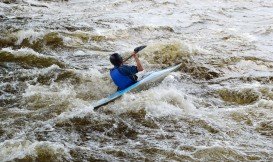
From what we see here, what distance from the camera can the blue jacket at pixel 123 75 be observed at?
24.0 feet

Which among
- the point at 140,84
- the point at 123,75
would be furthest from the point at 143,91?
the point at 123,75

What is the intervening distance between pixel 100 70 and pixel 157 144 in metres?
3.65

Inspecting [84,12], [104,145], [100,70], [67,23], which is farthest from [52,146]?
[84,12]

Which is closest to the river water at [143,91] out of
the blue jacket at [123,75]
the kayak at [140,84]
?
the kayak at [140,84]

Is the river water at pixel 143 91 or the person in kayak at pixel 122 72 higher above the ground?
the person in kayak at pixel 122 72

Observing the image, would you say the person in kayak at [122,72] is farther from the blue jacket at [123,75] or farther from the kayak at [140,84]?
the kayak at [140,84]

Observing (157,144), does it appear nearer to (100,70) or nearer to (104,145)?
(104,145)

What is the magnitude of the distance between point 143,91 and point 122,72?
22.8 inches

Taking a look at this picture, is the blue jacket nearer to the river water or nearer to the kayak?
the kayak

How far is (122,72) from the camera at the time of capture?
24.2ft

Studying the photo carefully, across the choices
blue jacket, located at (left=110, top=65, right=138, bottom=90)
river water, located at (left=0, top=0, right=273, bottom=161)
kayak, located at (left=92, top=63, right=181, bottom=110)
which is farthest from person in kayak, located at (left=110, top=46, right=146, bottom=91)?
river water, located at (left=0, top=0, right=273, bottom=161)

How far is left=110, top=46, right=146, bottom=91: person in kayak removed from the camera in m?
7.29

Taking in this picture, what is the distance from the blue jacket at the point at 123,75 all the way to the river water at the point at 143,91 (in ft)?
0.96

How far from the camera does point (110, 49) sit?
1049 cm
